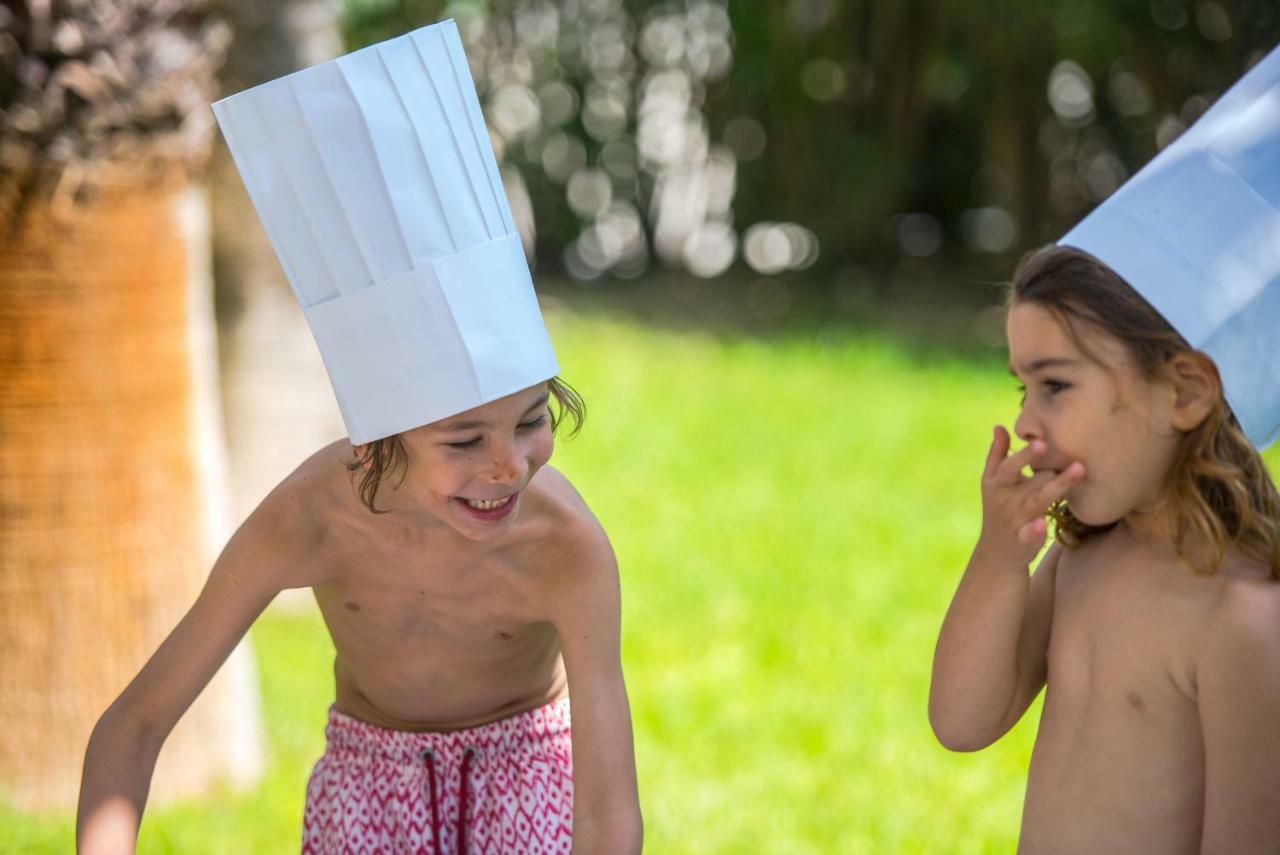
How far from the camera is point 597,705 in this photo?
2.49 metres

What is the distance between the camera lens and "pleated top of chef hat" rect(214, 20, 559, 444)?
2.33 meters

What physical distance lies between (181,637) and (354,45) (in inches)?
345

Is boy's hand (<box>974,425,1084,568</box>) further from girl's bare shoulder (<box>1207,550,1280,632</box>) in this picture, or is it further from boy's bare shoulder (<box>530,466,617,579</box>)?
boy's bare shoulder (<box>530,466,617,579</box>)

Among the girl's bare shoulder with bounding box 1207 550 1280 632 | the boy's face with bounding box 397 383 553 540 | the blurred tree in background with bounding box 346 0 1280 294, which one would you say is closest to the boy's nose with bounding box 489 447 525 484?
the boy's face with bounding box 397 383 553 540

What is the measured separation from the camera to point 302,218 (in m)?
2.37

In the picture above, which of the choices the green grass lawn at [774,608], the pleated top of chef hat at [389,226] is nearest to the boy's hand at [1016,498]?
the pleated top of chef hat at [389,226]

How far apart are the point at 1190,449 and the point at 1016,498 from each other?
262mm

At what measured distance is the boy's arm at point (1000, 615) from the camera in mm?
2348

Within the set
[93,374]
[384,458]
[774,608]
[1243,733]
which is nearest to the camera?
Result: [1243,733]

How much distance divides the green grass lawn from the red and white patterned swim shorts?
3.34ft

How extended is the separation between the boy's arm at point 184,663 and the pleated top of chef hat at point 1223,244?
137cm

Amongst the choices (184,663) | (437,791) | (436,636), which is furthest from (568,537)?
(184,663)

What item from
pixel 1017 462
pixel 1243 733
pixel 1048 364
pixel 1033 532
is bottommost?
pixel 1243 733

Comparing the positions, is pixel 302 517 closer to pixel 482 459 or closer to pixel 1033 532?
pixel 482 459
